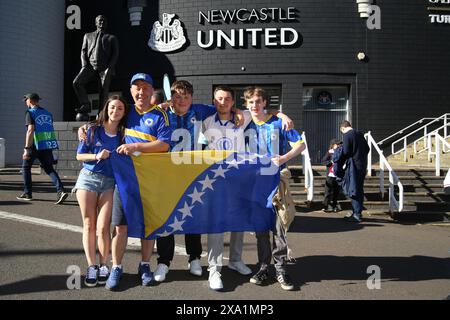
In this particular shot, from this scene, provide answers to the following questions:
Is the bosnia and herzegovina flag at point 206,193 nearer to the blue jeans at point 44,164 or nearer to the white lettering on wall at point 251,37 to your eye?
the blue jeans at point 44,164

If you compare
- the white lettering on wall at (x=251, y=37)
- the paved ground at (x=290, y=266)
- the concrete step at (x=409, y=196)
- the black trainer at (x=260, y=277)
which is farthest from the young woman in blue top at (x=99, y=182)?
the white lettering on wall at (x=251, y=37)

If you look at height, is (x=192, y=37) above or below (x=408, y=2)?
below

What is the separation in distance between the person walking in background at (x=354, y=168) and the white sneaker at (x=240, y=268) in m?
3.86

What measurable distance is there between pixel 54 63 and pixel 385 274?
654 inches

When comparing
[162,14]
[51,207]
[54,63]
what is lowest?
[51,207]

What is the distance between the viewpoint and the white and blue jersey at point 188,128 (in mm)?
4059

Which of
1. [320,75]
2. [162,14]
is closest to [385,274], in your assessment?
[320,75]

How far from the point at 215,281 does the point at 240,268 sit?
1.80ft

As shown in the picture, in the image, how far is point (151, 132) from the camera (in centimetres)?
384

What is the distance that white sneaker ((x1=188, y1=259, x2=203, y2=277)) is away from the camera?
4156mm

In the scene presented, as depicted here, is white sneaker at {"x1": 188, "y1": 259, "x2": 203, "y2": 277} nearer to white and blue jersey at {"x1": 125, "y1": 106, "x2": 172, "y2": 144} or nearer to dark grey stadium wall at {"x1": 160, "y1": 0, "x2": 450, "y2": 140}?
white and blue jersey at {"x1": 125, "y1": 106, "x2": 172, "y2": 144}

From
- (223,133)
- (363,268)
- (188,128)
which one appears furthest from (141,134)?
(363,268)

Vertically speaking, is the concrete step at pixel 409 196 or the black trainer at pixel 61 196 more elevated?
the black trainer at pixel 61 196
